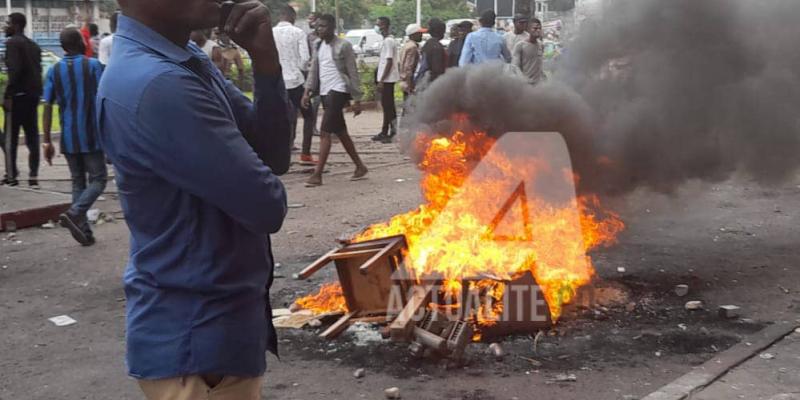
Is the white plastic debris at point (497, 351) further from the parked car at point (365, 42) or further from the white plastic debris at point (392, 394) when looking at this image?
the parked car at point (365, 42)

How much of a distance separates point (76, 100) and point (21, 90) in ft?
9.84

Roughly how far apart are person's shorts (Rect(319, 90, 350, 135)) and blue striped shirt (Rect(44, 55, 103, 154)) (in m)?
2.96

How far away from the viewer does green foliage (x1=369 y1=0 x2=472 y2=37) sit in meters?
50.7

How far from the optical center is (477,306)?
4945 millimetres

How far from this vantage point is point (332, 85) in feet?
33.5

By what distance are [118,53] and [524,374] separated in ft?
10.2

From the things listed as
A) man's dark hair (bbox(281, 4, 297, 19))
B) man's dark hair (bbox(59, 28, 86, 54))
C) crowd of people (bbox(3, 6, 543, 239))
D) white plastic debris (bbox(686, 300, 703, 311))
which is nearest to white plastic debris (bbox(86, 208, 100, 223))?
crowd of people (bbox(3, 6, 543, 239))

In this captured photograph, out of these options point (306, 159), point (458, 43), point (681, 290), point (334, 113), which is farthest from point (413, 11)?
point (681, 290)

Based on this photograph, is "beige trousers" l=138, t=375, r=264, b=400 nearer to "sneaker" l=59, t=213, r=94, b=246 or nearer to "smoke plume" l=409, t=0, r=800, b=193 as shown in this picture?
"smoke plume" l=409, t=0, r=800, b=193

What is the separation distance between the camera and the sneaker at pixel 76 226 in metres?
7.26

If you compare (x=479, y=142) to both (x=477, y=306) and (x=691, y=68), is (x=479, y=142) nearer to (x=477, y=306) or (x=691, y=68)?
(x=477, y=306)

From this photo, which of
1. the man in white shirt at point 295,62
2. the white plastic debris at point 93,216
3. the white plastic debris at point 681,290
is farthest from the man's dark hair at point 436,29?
the white plastic debris at point 681,290

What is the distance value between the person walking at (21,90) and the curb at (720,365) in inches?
323

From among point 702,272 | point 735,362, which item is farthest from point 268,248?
point 702,272
